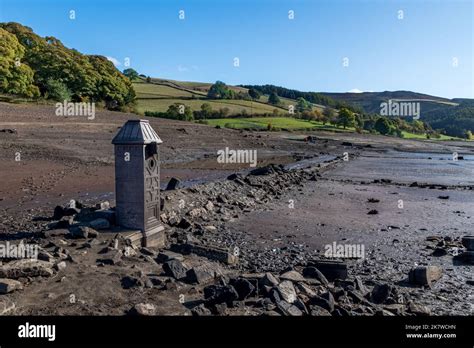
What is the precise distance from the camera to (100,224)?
10758mm

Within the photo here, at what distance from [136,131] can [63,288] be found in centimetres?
420

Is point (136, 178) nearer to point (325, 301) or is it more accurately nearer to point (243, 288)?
point (243, 288)

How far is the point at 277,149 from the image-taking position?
47062mm

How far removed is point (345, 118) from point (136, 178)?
274 feet

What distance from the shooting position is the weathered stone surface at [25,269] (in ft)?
24.9

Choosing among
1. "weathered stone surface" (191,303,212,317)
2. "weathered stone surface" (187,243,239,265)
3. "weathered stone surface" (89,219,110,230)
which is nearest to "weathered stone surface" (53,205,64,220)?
"weathered stone surface" (89,219,110,230)

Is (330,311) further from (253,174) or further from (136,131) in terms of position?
(253,174)

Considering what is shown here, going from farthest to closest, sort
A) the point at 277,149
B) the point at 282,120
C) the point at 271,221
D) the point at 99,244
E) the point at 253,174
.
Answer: the point at 282,120
the point at 277,149
the point at 253,174
the point at 271,221
the point at 99,244

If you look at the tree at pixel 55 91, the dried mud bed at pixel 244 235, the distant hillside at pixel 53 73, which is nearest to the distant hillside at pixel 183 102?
the distant hillside at pixel 53 73

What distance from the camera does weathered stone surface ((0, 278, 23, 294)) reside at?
698 centimetres

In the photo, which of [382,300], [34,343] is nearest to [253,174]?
[382,300]

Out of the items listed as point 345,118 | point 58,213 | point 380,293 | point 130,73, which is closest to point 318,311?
point 380,293

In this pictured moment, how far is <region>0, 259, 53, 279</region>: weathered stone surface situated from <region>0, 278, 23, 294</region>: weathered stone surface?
1.21ft

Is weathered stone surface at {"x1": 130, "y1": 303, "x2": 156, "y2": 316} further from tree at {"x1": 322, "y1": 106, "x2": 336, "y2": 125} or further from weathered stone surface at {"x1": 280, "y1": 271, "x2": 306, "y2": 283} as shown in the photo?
tree at {"x1": 322, "y1": 106, "x2": 336, "y2": 125}
